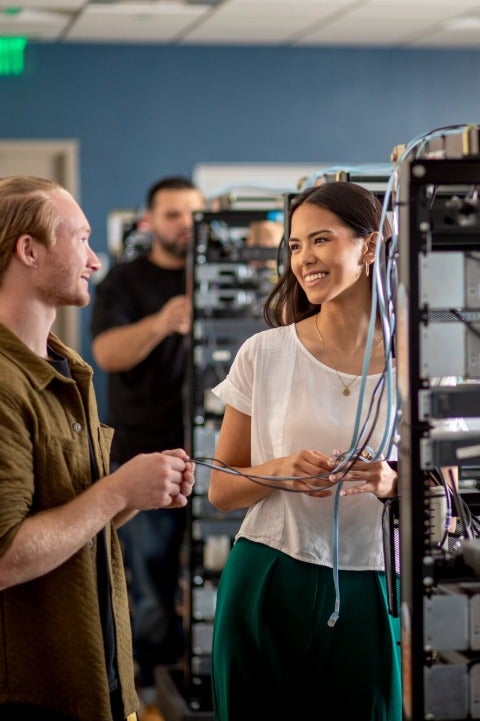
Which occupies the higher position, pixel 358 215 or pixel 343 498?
pixel 358 215

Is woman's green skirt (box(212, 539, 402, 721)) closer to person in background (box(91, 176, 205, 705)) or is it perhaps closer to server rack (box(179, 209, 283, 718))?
server rack (box(179, 209, 283, 718))

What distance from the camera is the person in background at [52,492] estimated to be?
1.71m

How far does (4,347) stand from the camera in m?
1.80

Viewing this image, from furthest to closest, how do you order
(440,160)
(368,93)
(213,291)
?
(368,93) < (213,291) < (440,160)

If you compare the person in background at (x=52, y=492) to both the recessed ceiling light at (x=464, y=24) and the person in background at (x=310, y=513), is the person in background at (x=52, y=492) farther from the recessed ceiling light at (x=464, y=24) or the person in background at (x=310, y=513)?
the recessed ceiling light at (x=464, y=24)

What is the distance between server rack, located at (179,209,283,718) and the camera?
362cm

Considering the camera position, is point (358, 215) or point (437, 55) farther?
point (437, 55)

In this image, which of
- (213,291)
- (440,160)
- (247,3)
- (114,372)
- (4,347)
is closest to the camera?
(440,160)

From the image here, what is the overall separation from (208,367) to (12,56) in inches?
183

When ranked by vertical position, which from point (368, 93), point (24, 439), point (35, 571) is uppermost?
point (368, 93)

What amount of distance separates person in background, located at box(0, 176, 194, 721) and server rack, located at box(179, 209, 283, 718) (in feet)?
5.64

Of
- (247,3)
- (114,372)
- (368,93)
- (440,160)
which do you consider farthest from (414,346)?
(368,93)

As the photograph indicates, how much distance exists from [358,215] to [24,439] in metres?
0.81

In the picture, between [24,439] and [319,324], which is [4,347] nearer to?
[24,439]
